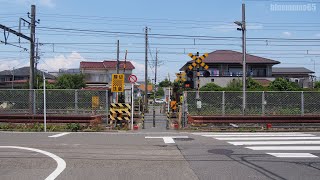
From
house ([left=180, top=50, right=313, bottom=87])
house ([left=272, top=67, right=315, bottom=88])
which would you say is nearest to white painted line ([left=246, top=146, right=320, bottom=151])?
house ([left=180, top=50, right=313, bottom=87])

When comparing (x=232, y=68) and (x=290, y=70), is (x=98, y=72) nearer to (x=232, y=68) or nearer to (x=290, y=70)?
(x=232, y=68)

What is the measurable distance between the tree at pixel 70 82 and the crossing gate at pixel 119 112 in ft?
139

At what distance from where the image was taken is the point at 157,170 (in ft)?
26.5

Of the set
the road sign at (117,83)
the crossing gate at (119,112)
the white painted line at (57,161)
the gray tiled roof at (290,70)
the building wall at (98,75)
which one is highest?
the gray tiled roof at (290,70)

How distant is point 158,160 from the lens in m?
9.29

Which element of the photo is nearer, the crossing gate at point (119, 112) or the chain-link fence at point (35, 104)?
the crossing gate at point (119, 112)

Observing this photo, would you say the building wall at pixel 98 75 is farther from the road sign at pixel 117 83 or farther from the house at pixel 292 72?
the road sign at pixel 117 83

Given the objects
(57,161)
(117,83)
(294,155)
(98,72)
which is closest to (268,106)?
(117,83)

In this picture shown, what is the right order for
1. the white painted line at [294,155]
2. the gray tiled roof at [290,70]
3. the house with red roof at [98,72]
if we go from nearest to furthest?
the white painted line at [294,155] → the gray tiled roof at [290,70] → the house with red roof at [98,72]

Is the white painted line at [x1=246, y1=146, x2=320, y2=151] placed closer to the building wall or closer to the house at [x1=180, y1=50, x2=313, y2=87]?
the house at [x1=180, y1=50, x2=313, y2=87]

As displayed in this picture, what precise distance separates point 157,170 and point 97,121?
11.5 meters

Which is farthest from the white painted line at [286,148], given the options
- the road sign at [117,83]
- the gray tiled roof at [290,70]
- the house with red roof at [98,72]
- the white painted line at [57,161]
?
→ the gray tiled roof at [290,70]

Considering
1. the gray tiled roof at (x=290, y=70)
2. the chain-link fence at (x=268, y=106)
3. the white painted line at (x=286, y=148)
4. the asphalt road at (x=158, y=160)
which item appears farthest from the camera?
the gray tiled roof at (x=290, y=70)

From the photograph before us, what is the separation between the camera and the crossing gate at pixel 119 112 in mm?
18922
